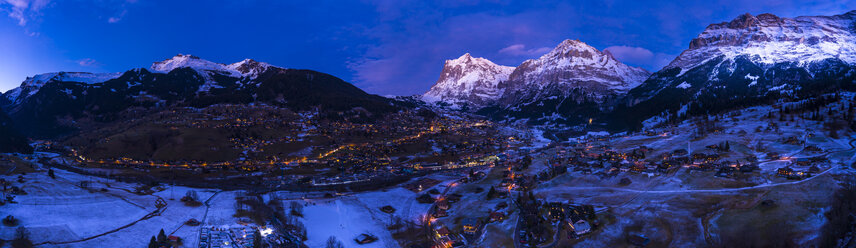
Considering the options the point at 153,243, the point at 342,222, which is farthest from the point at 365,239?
the point at 153,243

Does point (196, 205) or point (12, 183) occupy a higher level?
point (12, 183)

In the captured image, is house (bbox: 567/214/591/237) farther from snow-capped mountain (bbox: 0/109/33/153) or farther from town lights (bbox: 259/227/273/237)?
snow-capped mountain (bbox: 0/109/33/153)

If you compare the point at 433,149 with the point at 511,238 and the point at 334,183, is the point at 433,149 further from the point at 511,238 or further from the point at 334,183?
the point at 511,238

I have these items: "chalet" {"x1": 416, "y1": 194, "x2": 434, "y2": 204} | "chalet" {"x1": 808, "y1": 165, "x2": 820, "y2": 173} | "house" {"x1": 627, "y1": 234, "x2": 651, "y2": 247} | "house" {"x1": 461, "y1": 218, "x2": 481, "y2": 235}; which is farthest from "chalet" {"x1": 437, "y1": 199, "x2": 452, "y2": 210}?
"chalet" {"x1": 808, "y1": 165, "x2": 820, "y2": 173}

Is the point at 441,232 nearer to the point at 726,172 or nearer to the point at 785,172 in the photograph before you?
the point at 726,172

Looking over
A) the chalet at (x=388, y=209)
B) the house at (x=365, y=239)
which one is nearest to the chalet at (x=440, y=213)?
the chalet at (x=388, y=209)

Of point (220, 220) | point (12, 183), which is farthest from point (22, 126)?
point (220, 220)

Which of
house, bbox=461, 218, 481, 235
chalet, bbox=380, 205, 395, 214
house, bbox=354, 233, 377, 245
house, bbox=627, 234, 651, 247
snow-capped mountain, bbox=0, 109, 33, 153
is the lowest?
house, bbox=354, 233, 377, 245

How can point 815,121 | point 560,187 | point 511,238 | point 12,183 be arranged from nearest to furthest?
point 511,238
point 12,183
point 560,187
point 815,121

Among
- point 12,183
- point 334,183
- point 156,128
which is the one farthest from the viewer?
point 156,128
